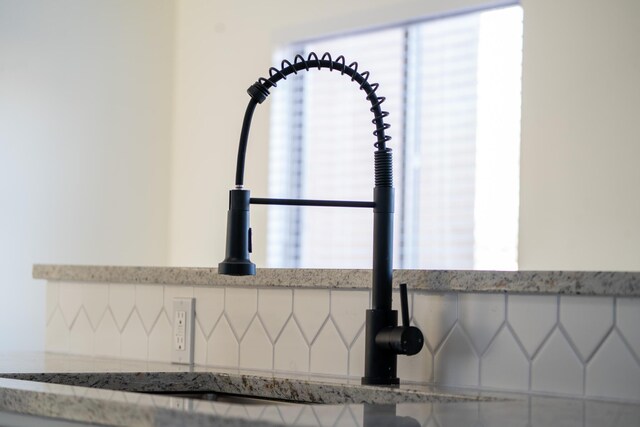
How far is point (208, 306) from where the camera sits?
1857 millimetres

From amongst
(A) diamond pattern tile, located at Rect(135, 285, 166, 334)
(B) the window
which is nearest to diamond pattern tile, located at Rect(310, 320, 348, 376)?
(A) diamond pattern tile, located at Rect(135, 285, 166, 334)

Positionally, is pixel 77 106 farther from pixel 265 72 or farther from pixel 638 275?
pixel 638 275

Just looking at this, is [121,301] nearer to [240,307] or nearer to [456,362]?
[240,307]

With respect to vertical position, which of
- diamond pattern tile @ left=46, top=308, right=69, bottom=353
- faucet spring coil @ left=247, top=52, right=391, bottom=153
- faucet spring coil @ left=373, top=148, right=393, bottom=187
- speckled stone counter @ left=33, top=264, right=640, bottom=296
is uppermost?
faucet spring coil @ left=247, top=52, right=391, bottom=153

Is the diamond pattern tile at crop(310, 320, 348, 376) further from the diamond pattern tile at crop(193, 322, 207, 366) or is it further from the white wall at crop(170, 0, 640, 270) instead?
the white wall at crop(170, 0, 640, 270)

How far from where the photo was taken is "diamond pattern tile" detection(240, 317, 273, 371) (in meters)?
1.73

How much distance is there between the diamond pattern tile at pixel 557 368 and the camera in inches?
52.2

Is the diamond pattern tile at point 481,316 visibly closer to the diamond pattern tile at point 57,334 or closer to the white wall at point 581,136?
the diamond pattern tile at point 57,334

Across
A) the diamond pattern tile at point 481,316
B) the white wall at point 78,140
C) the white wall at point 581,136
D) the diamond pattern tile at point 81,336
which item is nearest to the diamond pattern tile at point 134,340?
the diamond pattern tile at point 81,336

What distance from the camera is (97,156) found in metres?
4.72

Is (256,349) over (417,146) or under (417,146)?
under

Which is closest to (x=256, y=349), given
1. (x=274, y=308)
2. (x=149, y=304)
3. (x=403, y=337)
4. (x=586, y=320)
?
(x=274, y=308)

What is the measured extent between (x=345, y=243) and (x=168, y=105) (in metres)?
1.28

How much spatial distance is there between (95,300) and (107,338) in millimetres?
96
